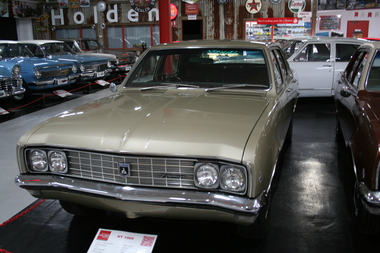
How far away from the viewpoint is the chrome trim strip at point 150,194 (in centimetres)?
212

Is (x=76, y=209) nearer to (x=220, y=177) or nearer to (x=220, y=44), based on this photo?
(x=220, y=177)

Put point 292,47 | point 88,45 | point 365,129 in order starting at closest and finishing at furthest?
point 365,129 < point 292,47 < point 88,45

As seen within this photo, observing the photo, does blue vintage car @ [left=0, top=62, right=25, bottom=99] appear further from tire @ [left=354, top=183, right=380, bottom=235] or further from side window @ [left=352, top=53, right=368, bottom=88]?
tire @ [left=354, top=183, right=380, bottom=235]

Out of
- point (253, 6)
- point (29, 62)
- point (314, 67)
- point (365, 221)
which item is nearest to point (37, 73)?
point (29, 62)

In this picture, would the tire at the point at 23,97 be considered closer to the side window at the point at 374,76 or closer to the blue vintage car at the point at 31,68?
the blue vintage car at the point at 31,68

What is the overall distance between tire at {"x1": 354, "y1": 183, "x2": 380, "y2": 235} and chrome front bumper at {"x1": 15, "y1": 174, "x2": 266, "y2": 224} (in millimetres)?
904

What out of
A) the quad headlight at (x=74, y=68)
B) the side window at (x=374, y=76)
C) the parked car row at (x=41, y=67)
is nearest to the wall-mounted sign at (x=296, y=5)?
the parked car row at (x=41, y=67)

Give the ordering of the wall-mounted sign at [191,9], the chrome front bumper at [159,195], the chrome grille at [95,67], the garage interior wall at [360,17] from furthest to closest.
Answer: the garage interior wall at [360,17]
the wall-mounted sign at [191,9]
the chrome grille at [95,67]
the chrome front bumper at [159,195]

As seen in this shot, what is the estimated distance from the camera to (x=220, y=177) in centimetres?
220

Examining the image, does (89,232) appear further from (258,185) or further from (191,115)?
(258,185)

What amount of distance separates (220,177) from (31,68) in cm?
791

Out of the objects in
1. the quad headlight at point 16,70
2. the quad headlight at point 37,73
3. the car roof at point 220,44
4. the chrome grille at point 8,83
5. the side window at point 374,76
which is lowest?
the chrome grille at point 8,83

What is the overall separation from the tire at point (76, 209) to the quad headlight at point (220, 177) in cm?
133

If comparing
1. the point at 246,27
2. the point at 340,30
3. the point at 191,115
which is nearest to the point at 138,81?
the point at 191,115
